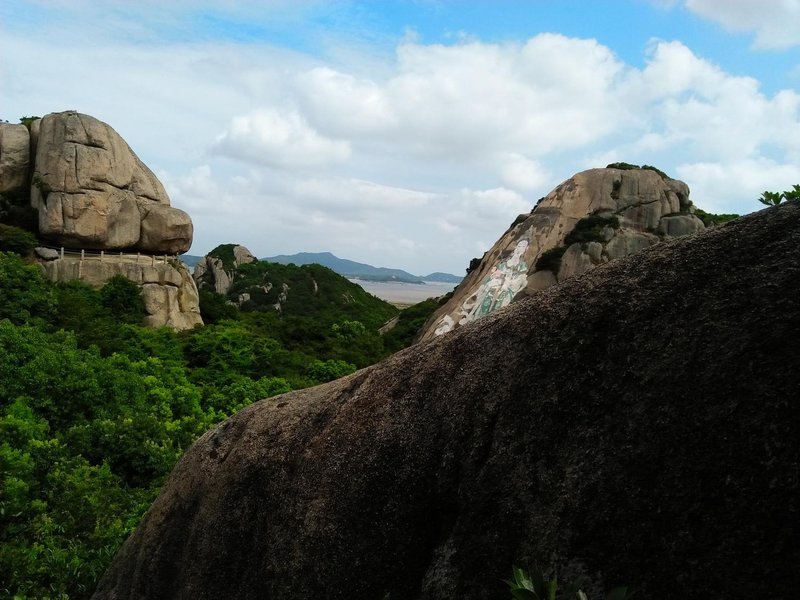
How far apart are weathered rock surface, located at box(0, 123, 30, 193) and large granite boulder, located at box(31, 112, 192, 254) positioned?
2.08 ft

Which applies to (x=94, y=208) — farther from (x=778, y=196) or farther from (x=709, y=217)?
(x=778, y=196)

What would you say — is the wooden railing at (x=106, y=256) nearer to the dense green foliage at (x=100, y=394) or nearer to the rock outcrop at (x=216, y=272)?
the dense green foliage at (x=100, y=394)

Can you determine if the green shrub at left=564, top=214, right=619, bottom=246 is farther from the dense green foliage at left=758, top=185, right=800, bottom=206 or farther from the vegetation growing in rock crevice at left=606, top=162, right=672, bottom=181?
the dense green foliage at left=758, top=185, right=800, bottom=206

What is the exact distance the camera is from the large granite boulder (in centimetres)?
3281

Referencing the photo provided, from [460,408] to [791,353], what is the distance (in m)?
2.01

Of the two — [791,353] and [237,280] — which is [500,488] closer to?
[791,353]

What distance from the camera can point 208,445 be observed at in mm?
6469

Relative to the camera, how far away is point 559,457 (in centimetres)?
398

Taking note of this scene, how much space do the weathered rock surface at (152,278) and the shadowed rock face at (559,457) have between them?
28592 mm

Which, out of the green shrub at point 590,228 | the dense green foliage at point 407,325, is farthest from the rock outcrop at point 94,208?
the green shrub at point 590,228

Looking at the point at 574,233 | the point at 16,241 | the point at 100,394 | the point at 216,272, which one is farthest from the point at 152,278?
the point at 216,272

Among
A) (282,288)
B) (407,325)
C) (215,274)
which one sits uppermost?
(215,274)

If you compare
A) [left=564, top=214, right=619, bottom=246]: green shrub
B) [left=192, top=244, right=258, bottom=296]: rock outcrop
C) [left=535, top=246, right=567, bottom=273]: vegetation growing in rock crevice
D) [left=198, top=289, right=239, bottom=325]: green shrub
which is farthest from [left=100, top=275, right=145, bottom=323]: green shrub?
[left=192, top=244, right=258, bottom=296]: rock outcrop

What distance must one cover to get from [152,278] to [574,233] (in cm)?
1977
